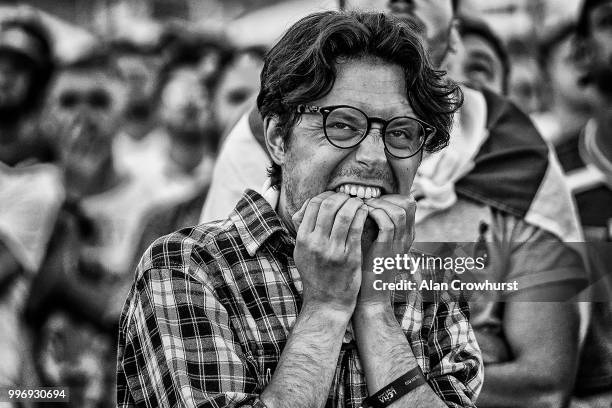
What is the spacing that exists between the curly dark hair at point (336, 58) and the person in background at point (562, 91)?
3.48 ft

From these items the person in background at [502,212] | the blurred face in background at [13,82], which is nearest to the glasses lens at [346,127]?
the person in background at [502,212]

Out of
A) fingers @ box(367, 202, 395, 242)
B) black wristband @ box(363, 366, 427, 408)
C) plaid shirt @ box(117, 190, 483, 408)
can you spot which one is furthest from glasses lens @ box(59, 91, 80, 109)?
black wristband @ box(363, 366, 427, 408)

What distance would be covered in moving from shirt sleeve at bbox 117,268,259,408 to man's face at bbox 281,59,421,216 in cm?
29

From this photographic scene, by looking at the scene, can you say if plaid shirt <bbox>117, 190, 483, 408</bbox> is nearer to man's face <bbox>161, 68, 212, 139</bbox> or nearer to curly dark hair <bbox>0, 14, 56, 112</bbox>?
man's face <bbox>161, 68, 212, 139</bbox>

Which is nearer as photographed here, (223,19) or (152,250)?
(152,250)

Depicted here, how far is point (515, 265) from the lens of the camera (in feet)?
8.41

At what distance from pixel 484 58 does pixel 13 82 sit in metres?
1.45

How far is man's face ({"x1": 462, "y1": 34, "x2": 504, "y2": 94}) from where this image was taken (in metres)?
2.59

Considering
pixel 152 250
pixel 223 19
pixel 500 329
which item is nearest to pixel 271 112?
pixel 152 250

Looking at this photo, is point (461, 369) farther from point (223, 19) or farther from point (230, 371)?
point (223, 19)

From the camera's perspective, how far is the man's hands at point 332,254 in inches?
52.7

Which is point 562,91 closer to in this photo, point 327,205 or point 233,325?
point 327,205

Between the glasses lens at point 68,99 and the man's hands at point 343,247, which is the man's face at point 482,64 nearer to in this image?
the glasses lens at point 68,99

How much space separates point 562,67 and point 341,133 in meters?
1.41
